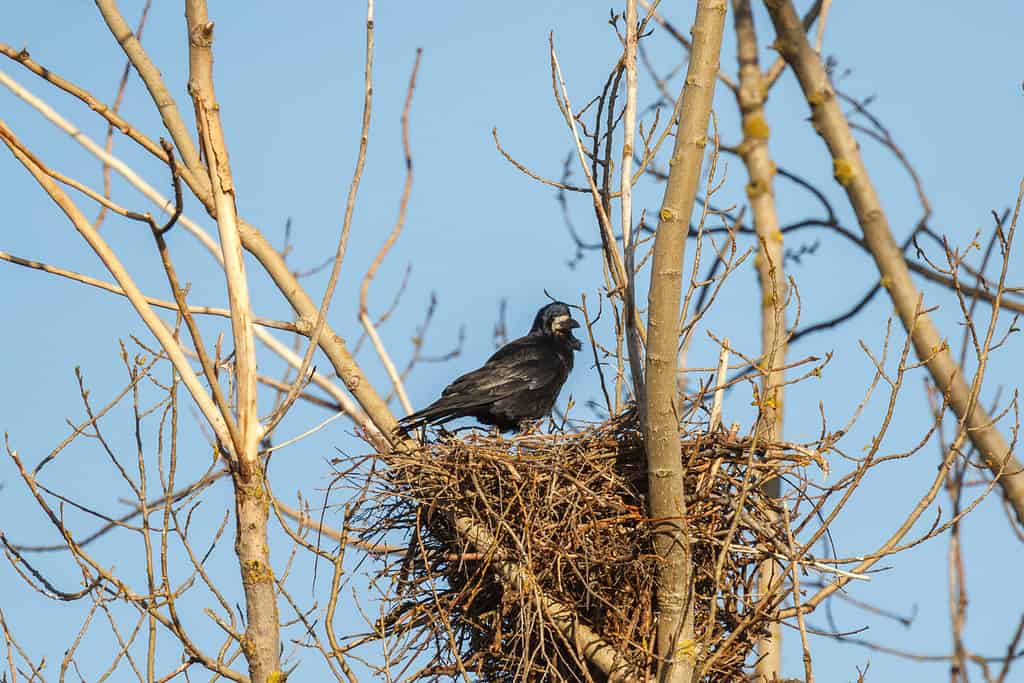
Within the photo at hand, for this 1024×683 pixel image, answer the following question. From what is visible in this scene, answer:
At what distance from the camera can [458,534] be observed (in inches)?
A: 212

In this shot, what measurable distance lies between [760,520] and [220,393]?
255 cm

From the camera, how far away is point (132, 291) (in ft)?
13.4

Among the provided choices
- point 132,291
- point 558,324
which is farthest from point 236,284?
point 558,324

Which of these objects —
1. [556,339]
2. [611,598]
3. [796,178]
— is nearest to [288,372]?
[556,339]

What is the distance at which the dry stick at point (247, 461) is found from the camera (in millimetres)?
3875

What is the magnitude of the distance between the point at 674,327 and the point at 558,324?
12.3 feet

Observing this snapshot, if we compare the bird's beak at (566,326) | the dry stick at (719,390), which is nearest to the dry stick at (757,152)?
the bird's beak at (566,326)

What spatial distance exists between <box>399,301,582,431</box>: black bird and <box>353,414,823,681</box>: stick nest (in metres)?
1.46

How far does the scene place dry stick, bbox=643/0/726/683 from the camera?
4.34 meters

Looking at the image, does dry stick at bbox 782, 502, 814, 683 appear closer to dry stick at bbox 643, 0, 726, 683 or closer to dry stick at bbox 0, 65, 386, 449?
dry stick at bbox 643, 0, 726, 683

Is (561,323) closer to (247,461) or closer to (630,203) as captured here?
(630,203)

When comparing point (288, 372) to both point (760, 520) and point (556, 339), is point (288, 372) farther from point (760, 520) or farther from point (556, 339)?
point (760, 520)

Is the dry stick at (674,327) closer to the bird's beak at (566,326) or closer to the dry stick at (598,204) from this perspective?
the dry stick at (598,204)

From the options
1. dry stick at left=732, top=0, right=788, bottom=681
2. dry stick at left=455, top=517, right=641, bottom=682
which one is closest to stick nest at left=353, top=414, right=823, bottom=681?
dry stick at left=455, top=517, right=641, bottom=682
